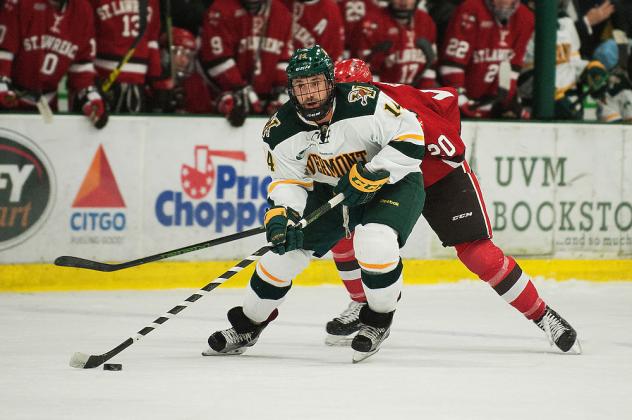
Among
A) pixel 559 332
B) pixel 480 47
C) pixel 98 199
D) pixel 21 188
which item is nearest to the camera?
pixel 559 332

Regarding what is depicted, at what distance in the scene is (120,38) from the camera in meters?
6.27

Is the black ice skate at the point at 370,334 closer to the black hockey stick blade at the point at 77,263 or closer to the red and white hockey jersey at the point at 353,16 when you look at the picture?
the black hockey stick blade at the point at 77,263

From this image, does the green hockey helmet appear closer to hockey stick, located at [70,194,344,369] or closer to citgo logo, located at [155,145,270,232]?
hockey stick, located at [70,194,344,369]

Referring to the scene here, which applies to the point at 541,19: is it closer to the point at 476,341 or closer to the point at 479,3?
the point at 479,3

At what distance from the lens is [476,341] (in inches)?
180

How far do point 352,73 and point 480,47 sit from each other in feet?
9.18

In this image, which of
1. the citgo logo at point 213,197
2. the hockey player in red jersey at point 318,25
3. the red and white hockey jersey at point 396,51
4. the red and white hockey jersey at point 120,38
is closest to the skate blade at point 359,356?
the citgo logo at point 213,197

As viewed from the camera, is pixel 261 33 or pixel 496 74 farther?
pixel 496 74

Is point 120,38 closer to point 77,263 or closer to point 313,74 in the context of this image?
point 77,263

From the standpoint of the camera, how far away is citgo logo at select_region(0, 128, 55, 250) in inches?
225

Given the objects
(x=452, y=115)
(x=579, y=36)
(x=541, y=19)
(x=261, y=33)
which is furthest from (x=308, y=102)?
(x=579, y=36)

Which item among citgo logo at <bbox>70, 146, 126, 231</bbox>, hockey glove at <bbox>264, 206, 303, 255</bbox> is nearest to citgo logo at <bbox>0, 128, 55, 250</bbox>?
citgo logo at <bbox>70, 146, 126, 231</bbox>

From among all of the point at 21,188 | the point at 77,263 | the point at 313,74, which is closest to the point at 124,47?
the point at 21,188

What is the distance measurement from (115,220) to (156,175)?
0.96 ft
